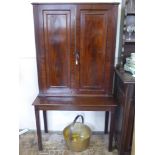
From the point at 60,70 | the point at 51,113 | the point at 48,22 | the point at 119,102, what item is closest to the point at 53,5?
the point at 48,22

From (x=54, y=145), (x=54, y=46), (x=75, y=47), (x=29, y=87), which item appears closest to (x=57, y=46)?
(x=54, y=46)

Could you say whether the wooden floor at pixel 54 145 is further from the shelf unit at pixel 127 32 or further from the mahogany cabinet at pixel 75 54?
the shelf unit at pixel 127 32

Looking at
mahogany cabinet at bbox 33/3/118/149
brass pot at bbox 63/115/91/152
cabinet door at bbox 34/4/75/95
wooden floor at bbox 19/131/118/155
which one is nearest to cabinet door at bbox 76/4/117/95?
mahogany cabinet at bbox 33/3/118/149

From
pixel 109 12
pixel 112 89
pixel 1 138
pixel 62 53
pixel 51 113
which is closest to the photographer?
pixel 1 138

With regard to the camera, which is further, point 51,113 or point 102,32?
point 51,113

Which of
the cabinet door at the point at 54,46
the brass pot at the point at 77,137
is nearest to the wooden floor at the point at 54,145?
the brass pot at the point at 77,137

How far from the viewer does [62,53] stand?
6.23ft

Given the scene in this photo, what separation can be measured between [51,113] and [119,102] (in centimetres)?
100

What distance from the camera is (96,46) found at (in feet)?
6.08

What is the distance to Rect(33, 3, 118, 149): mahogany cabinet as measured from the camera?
1.77m

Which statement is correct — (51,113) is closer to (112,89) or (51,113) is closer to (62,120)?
(62,120)

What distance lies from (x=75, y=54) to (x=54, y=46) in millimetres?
247

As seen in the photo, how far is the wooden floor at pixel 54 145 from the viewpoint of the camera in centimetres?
207

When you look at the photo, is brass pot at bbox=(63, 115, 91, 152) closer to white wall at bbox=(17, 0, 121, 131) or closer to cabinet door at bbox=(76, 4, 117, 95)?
white wall at bbox=(17, 0, 121, 131)
